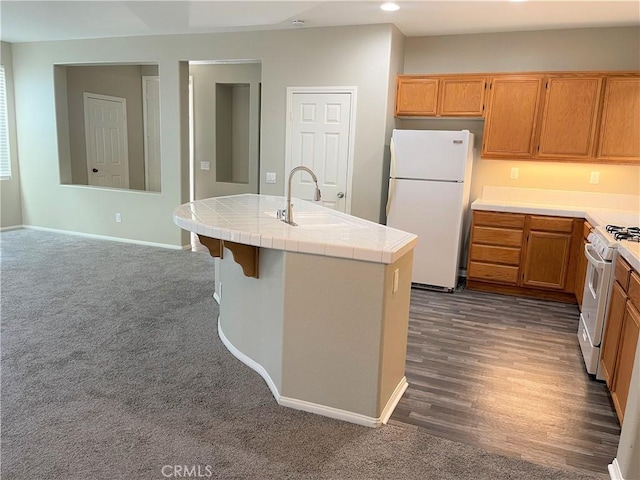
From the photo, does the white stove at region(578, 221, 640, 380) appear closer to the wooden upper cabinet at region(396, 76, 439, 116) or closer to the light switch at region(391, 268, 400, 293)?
the light switch at region(391, 268, 400, 293)

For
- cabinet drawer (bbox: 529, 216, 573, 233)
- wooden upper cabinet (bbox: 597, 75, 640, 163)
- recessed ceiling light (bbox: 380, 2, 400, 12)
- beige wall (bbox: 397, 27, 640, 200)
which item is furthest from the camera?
beige wall (bbox: 397, 27, 640, 200)

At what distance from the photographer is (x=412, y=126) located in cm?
529

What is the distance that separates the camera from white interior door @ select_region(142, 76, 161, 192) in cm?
779

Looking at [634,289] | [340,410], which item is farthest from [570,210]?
[340,410]

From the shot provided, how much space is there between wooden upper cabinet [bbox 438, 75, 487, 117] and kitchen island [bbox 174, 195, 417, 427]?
2.66 m

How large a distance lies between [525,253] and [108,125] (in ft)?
20.2

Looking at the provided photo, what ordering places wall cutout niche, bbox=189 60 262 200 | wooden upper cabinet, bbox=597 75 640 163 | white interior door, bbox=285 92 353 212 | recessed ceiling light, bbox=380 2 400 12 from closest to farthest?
recessed ceiling light, bbox=380 2 400 12 < wooden upper cabinet, bbox=597 75 640 163 < white interior door, bbox=285 92 353 212 < wall cutout niche, bbox=189 60 262 200

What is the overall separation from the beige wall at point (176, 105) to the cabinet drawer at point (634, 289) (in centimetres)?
276

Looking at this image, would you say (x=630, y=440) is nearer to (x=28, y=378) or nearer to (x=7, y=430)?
(x=7, y=430)

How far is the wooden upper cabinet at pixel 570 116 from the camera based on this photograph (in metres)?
4.42

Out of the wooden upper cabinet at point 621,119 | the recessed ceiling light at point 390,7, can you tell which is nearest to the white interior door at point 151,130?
the recessed ceiling light at point 390,7

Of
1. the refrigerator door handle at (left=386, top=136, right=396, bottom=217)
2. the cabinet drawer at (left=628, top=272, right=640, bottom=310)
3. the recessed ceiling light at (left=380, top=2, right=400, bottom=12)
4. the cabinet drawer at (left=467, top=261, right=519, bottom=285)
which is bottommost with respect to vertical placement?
the cabinet drawer at (left=467, top=261, right=519, bottom=285)

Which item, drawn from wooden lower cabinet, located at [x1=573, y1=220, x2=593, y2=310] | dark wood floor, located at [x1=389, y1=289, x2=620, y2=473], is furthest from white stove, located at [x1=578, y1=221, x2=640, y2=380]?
wooden lower cabinet, located at [x1=573, y1=220, x2=593, y2=310]

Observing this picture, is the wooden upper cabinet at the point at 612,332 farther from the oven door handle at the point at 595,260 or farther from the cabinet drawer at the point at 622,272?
the oven door handle at the point at 595,260
